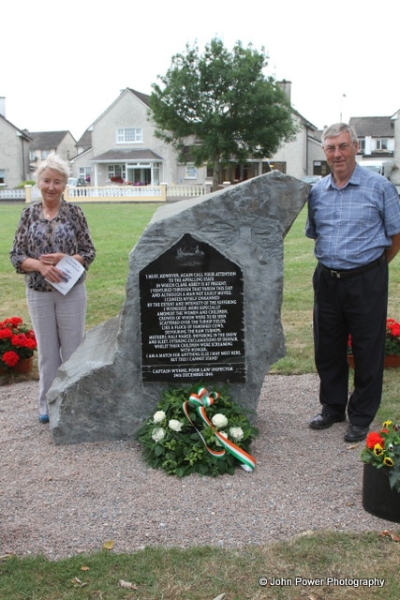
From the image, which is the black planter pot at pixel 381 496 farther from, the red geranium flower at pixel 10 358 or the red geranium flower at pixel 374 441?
the red geranium flower at pixel 10 358

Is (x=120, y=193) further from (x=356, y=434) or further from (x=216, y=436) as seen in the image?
(x=216, y=436)

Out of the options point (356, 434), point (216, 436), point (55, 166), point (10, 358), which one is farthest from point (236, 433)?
point (10, 358)

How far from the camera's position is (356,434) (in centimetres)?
515

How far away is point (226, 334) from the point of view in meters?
5.04

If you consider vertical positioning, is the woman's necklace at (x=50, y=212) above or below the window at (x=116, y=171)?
below

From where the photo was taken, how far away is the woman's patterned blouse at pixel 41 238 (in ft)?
17.3

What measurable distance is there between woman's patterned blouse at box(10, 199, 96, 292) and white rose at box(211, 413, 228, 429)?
5.18 ft

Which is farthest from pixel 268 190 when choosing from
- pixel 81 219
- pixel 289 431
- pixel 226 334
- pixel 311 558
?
pixel 311 558

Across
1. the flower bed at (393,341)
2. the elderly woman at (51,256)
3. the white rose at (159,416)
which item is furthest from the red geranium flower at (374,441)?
the flower bed at (393,341)

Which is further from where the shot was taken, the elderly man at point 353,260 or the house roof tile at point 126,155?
the house roof tile at point 126,155

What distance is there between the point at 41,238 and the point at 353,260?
2.31m

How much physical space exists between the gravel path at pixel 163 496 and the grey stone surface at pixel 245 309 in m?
0.24

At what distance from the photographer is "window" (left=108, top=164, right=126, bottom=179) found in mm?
59688

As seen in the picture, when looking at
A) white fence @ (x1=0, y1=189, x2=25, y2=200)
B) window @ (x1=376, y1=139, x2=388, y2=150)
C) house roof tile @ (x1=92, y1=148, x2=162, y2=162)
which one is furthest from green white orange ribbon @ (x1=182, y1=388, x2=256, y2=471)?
window @ (x1=376, y1=139, x2=388, y2=150)
